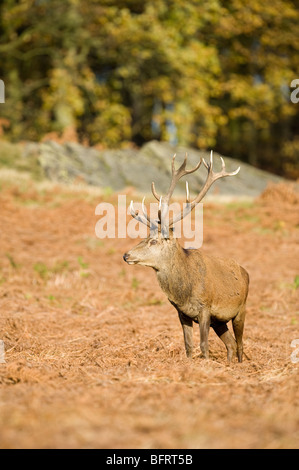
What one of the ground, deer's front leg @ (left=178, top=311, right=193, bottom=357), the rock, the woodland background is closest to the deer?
deer's front leg @ (left=178, top=311, right=193, bottom=357)

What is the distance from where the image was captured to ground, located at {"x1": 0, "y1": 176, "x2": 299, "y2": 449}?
323 centimetres

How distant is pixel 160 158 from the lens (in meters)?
20.2

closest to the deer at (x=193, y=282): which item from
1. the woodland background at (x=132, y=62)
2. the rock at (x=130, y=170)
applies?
the rock at (x=130, y=170)

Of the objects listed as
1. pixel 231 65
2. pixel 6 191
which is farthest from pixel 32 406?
pixel 231 65

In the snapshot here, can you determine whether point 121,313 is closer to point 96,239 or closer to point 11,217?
point 96,239

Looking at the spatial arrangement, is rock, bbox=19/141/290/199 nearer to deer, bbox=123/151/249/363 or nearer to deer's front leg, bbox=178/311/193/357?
deer, bbox=123/151/249/363

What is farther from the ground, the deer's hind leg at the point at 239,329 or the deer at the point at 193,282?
the deer at the point at 193,282

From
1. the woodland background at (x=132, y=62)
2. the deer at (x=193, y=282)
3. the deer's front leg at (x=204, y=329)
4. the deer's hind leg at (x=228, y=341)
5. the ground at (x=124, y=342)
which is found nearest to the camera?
the ground at (x=124, y=342)

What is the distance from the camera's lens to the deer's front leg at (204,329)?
19.1 ft

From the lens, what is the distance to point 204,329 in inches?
229

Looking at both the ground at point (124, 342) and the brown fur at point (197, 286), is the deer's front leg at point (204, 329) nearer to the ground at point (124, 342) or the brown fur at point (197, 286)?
the brown fur at point (197, 286)

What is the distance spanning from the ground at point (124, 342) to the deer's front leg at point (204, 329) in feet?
0.76

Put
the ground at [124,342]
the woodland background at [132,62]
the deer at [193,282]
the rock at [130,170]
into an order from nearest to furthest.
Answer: the ground at [124,342] < the deer at [193,282] < the rock at [130,170] < the woodland background at [132,62]

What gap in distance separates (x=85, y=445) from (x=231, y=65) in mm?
31290
